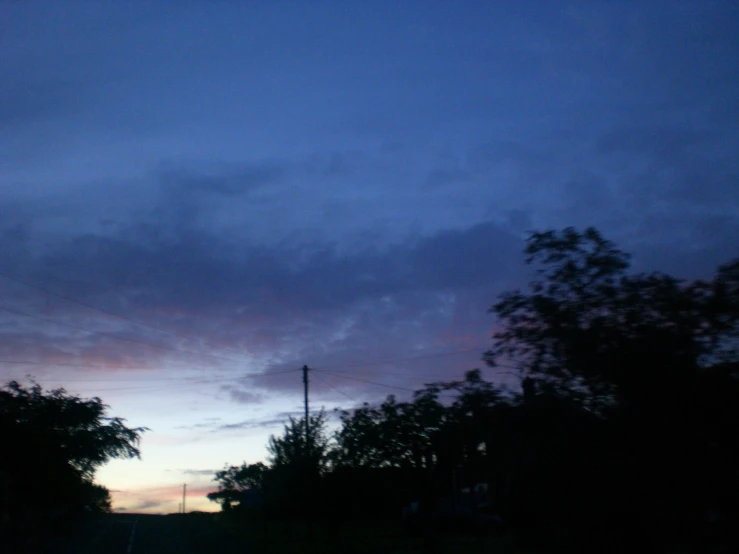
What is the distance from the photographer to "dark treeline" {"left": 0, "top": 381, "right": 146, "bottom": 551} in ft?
123

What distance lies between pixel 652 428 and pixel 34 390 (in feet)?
139

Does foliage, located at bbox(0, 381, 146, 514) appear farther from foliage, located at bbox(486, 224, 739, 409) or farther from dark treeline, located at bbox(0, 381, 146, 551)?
foliage, located at bbox(486, 224, 739, 409)

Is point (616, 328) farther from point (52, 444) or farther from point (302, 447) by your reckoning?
point (52, 444)

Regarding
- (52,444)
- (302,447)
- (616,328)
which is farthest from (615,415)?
(52,444)

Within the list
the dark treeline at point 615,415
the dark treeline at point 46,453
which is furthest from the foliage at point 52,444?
the dark treeline at point 615,415

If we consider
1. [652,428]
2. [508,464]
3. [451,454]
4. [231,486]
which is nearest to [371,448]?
[451,454]

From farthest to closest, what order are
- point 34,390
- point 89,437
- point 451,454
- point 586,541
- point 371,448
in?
point 89,437
point 34,390
point 371,448
point 451,454
point 586,541

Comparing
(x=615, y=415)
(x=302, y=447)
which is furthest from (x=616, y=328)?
(x=302, y=447)

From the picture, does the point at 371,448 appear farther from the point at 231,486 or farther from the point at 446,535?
the point at 231,486

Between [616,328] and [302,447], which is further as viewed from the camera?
[302,447]

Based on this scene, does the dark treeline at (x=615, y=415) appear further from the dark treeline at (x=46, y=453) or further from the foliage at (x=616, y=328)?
the dark treeline at (x=46, y=453)

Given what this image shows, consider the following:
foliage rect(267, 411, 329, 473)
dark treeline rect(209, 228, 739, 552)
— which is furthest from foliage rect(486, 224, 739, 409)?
foliage rect(267, 411, 329, 473)

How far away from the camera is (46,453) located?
3978 cm

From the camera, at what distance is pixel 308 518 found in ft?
105
